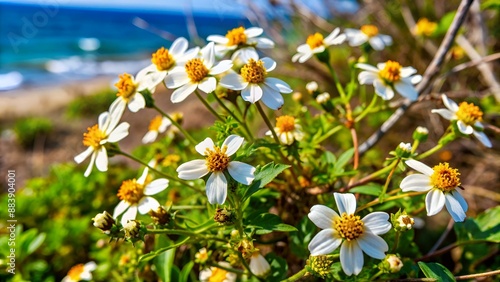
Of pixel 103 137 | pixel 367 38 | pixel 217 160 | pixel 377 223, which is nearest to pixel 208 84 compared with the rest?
pixel 217 160

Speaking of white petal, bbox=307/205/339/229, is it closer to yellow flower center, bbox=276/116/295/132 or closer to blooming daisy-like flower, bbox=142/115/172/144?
yellow flower center, bbox=276/116/295/132

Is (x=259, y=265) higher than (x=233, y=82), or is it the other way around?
(x=233, y=82)

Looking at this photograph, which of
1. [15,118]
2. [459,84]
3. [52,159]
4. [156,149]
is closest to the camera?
[156,149]

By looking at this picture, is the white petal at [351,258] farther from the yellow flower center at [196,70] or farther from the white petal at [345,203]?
the yellow flower center at [196,70]

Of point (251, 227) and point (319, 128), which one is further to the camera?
point (319, 128)

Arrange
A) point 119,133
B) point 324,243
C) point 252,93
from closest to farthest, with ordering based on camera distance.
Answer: point 324,243 → point 252,93 → point 119,133

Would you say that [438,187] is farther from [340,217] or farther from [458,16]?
[458,16]

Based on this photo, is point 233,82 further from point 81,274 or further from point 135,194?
point 81,274

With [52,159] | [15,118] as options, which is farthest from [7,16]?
[52,159]
